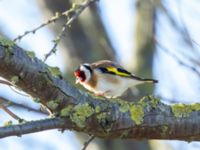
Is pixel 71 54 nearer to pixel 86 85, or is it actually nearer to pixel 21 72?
pixel 86 85

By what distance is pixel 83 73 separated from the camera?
4.68 metres

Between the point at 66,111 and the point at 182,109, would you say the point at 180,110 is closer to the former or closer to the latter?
the point at 182,109

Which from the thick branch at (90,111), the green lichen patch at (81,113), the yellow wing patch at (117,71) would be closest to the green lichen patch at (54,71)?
the thick branch at (90,111)

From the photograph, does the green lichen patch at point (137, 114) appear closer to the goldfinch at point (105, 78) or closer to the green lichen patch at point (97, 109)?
the green lichen patch at point (97, 109)

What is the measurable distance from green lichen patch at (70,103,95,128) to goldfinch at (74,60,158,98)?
2464 mm

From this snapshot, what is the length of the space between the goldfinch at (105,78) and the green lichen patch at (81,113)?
2.46m

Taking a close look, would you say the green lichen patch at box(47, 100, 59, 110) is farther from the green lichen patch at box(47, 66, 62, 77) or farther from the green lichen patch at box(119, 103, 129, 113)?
the green lichen patch at box(119, 103, 129, 113)

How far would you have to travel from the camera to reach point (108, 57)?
5160 millimetres

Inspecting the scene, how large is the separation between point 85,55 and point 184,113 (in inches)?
113

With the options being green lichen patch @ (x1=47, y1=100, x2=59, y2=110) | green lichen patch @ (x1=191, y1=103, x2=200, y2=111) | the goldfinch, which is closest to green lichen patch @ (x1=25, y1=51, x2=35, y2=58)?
green lichen patch @ (x1=47, y1=100, x2=59, y2=110)

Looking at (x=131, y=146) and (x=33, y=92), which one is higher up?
(x=131, y=146)

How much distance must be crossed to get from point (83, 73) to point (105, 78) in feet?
0.59

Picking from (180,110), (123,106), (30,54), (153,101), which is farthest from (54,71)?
(180,110)

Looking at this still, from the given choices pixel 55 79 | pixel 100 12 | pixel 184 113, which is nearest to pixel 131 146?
pixel 100 12
